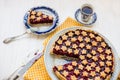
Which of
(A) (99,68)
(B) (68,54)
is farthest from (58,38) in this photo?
(A) (99,68)

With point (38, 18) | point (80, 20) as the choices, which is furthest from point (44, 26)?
point (80, 20)

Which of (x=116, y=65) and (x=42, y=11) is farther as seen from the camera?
(x=42, y=11)

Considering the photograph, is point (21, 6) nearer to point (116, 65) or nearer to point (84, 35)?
point (84, 35)

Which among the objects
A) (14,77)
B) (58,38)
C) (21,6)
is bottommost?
(14,77)

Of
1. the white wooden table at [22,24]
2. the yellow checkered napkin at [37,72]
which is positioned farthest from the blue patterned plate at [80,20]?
the yellow checkered napkin at [37,72]

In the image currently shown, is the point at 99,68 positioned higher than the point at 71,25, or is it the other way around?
the point at 71,25

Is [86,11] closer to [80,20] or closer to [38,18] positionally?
[80,20]
